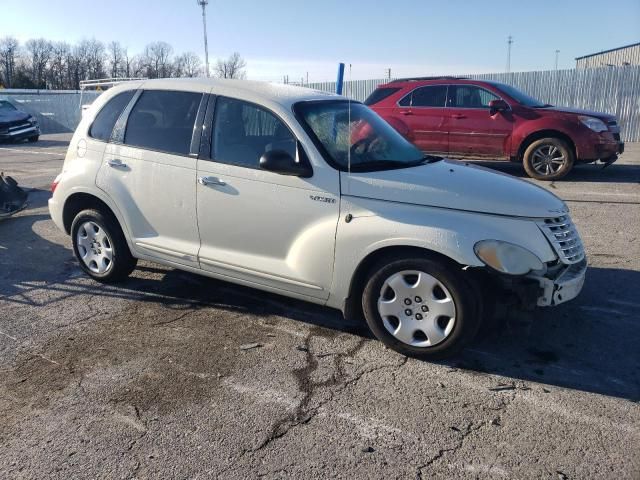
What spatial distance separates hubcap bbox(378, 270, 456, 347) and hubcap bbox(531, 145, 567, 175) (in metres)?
7.60

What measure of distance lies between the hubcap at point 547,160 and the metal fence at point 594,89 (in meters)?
8.85

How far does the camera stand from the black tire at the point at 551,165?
10.1 meters

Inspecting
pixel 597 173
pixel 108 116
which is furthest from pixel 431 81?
pixel 108 116

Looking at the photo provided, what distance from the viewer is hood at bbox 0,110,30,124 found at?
20805mm

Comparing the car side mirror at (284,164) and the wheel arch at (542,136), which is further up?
the wheel arch at (542,136)

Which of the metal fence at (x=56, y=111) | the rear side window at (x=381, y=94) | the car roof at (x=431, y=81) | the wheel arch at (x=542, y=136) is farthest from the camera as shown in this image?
the metal fence at (x=56, y=111)

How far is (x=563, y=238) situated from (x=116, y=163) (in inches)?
144

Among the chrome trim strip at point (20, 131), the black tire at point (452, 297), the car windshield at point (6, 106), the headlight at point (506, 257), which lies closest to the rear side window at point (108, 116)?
the black tire at point (452, 297)

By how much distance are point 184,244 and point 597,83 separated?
17405 millimetres

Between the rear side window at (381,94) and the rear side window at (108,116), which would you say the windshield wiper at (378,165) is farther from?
the rear side window at (381,94)

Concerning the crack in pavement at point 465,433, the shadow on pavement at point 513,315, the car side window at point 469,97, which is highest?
the car side window at point 469,97

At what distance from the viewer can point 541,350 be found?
3.89 meters

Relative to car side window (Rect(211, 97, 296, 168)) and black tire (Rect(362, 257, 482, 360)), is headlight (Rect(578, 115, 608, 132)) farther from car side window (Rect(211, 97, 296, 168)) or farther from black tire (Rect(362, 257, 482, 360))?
black tire (Rect(362, 257, 482, 360))

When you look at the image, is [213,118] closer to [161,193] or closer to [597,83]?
[161,193]
